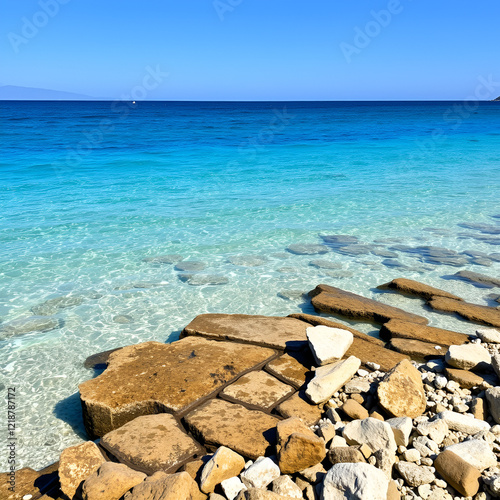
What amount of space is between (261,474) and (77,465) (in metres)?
1.21

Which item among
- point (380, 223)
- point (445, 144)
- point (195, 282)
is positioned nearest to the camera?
point (195, 282)

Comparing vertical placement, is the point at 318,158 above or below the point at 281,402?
below

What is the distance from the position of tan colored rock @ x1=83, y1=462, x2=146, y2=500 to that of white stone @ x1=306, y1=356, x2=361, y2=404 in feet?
4.82

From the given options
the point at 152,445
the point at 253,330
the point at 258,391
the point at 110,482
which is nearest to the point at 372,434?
the point at 258,391

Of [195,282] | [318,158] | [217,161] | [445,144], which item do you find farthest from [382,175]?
[445,144]

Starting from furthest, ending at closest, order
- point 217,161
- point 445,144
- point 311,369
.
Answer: point 445,144 < point 217,161 < point 311,369

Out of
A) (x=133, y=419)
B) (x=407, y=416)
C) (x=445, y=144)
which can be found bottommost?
(x=445, y=144)

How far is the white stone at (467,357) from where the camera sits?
4176 millimetres

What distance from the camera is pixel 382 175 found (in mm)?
17781

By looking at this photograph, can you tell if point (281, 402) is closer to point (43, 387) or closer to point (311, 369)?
point (311, 369)

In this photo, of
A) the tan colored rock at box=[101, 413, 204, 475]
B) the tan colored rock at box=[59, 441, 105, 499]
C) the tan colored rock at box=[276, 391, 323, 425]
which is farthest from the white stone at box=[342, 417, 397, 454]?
the tan colored rock at box=[59, 441, 105, 499]

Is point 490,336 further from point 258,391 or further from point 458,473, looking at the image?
point 258,391

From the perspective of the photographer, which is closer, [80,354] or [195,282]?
[80,354]

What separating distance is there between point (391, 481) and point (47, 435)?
2861 millimetres
